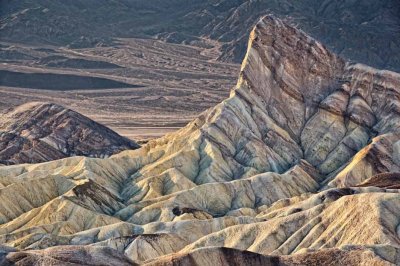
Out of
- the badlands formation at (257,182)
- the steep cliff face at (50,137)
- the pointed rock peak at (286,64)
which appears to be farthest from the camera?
the steep cliff face at (50,137)

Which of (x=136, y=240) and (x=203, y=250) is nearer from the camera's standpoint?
(x=203, y=250)

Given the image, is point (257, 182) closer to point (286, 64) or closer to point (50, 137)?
point (286, 64)

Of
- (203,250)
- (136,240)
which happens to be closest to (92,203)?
(136,240)

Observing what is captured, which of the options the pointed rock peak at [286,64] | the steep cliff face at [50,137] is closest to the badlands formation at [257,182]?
the pointed rock peak at [286,64]

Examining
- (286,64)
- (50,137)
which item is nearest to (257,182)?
(286,64)

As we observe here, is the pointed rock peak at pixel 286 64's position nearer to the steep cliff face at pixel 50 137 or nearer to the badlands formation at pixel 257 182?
the badlands formation at pixel 257 182

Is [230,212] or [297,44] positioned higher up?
[297,44]

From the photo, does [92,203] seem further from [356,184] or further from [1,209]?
[356,184]
